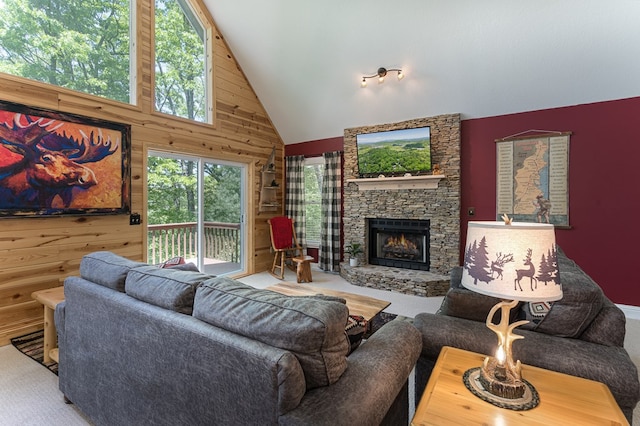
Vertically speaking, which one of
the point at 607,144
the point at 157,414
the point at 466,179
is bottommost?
the point at 157,414

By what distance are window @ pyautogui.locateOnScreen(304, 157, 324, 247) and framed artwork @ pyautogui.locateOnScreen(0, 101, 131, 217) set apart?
10.3 ft

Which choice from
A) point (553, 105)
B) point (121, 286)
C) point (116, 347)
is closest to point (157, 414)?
point (116, 347)

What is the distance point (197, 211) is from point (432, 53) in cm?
386

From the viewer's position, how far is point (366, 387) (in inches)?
41.3

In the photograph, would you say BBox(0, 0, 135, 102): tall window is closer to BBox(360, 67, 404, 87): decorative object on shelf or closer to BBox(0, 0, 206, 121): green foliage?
BBox(0, 0, 206, 121): green foliage

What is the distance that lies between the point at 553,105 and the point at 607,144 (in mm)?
754

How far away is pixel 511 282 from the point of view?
1.04 m

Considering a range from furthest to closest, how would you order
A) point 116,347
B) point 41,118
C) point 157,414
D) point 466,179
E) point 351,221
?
1. point 351,221
2. point 466,179
3. point 41,118
4. point 116,347
5. point 157,414

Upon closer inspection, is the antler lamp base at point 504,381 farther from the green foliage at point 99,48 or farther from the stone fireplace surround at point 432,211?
the green foliage at point 99,48

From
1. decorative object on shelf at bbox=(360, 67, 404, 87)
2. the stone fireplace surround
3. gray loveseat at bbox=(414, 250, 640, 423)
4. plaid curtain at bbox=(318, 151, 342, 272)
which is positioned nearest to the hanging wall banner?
the stone fireplace surround

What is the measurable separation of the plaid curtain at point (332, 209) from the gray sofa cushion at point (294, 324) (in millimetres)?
4416

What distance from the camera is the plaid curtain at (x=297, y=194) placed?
595 cm

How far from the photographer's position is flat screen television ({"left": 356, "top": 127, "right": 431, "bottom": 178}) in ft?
15.2

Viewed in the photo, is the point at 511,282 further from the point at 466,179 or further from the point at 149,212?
the point at 149,212
